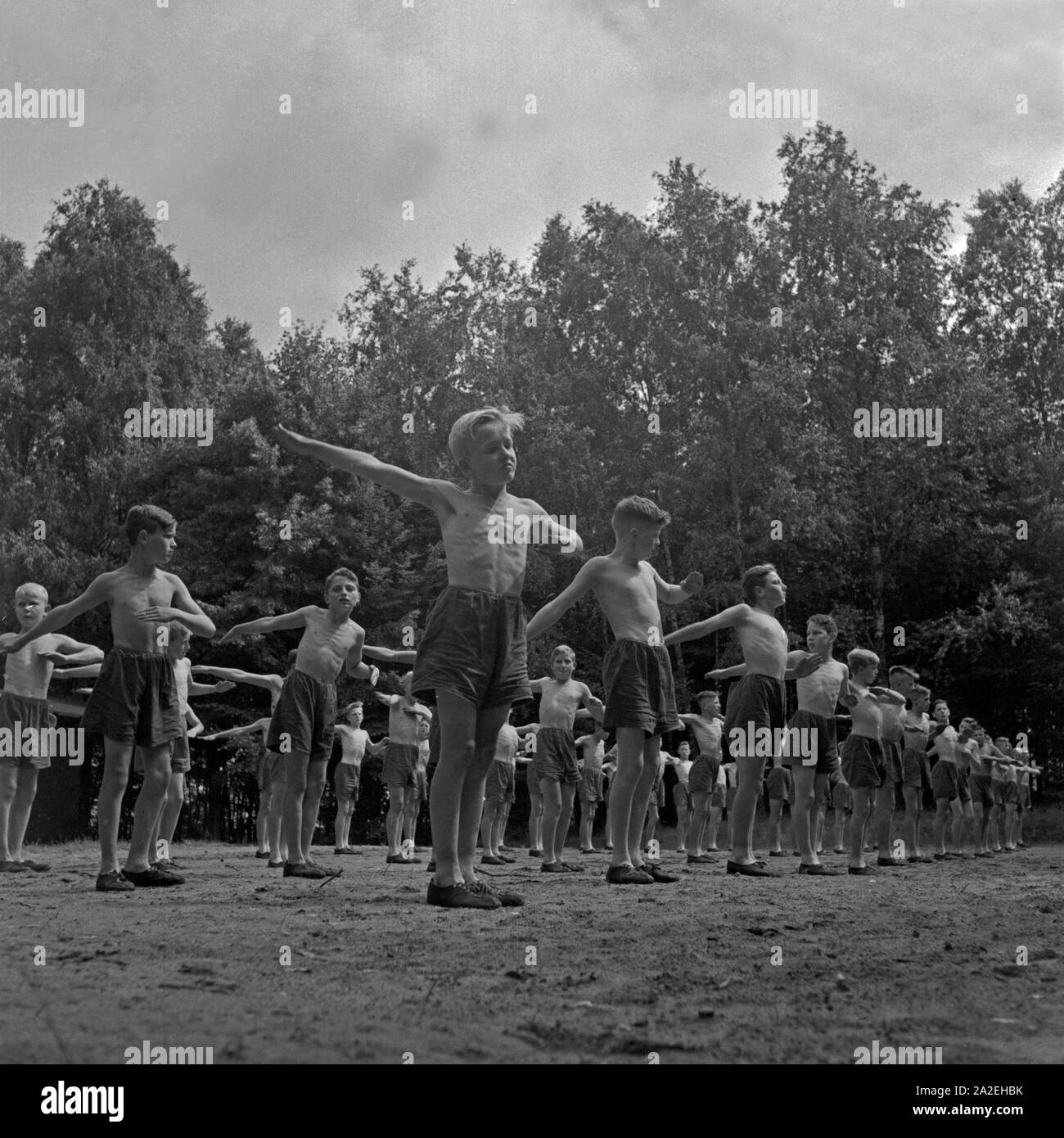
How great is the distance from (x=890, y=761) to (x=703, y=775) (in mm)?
4506

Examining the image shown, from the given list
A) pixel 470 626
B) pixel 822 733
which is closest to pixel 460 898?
pixel 470 626

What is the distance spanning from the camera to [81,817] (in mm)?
28594

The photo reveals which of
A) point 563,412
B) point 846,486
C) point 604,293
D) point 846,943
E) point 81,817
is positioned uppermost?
point 604,293

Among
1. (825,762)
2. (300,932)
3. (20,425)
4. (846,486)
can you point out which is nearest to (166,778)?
(300,932)

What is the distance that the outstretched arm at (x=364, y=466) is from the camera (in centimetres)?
603

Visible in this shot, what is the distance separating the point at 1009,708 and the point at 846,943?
32.2 meters

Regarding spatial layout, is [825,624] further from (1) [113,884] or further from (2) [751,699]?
(1) [113,884]

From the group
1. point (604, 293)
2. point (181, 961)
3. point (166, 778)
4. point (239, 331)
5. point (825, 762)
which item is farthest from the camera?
point (239, 331)

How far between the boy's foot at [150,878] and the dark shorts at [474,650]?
9.55ft

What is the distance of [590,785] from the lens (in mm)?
19500

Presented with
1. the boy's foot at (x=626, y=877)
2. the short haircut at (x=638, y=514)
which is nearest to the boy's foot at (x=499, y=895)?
the boy's foot at (x=626, y=877)

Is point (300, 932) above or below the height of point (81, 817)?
above
